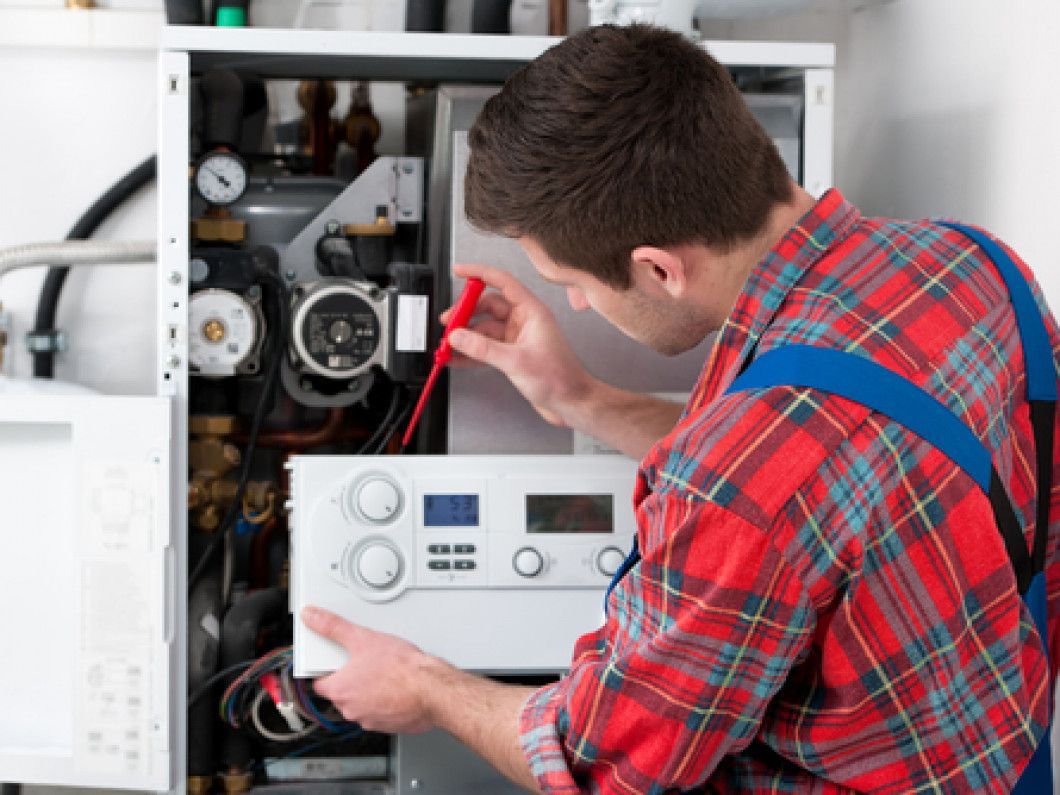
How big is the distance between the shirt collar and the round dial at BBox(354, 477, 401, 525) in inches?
19.5

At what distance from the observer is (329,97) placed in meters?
1.90

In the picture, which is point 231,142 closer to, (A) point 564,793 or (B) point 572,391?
(B) point 572,391

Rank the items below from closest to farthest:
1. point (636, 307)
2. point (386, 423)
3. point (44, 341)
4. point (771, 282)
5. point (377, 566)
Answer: point (771, 282)
point (636, 307)
point (377, 566)
point (386, 423)
point (44, 341)

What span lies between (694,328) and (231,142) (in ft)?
2.40

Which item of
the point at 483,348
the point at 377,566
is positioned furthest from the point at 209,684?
the point at 483,348

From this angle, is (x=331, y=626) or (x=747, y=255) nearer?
(x=747, y=255)

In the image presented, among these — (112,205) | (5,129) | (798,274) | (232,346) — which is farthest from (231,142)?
(798,274)

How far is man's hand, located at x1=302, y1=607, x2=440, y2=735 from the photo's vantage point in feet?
4.22

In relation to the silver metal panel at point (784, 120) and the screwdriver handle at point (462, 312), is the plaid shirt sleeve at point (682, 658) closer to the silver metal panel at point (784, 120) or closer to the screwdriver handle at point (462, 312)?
the screwdriver handle at point (462, 312)

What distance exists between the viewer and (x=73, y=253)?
1.77m

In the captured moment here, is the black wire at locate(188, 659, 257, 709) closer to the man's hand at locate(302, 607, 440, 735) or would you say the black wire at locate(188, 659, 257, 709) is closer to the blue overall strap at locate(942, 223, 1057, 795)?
the man's hand at locate(302, 607, 440, 735)

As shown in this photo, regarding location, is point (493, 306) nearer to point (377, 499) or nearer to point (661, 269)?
point (377, 499)

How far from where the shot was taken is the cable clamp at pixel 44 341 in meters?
1.88

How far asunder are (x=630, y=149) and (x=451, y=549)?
596 millimetres
